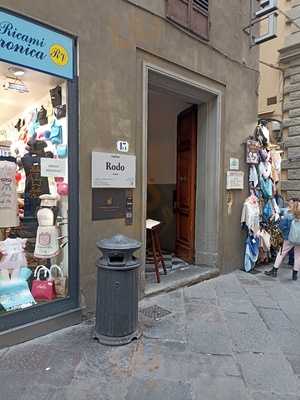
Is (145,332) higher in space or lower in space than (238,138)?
lower

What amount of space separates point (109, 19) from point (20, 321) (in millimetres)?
3575

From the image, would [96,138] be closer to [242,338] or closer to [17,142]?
[17,142]

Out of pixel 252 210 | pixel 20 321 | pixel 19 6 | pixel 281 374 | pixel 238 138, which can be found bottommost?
pixel 281 374

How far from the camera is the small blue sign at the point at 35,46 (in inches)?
135

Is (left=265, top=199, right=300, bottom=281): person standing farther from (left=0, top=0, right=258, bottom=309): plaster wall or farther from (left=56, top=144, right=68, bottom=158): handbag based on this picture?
(left=56, top=144, right=68, bottom=158): handbag

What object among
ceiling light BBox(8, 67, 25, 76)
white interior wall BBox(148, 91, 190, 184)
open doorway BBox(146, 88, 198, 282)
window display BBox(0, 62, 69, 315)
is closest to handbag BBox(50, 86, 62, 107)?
window display BBox(0, 62, 69, 315)

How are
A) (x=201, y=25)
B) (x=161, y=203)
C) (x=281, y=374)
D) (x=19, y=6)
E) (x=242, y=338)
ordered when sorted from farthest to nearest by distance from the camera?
(x=161, y=203) < (x=201, y=25) < (x=242, y=338) < (x=19, y=6) < (x=281, y=374)

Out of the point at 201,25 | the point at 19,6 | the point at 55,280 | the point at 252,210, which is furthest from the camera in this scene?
the point at 252,210

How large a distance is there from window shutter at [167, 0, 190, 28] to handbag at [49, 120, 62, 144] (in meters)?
2.38

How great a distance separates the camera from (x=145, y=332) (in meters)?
3.89

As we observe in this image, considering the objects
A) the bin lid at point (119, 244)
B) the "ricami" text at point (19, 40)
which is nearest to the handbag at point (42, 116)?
the "ricami" text at point (19, 40)

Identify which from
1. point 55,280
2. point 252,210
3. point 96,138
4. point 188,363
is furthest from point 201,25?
point 188,363

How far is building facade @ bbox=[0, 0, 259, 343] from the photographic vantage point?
406 centimetres

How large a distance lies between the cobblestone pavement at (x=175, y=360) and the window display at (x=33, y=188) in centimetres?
65
